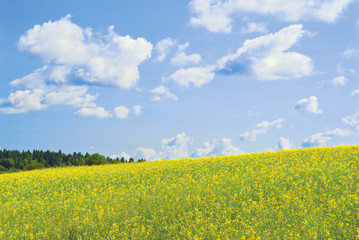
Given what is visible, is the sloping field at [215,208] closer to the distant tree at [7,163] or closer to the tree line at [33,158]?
the tree line at [33,158]

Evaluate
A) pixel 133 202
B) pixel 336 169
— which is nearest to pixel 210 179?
pixel 133 202

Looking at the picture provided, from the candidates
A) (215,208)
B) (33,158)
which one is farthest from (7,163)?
(215,208)

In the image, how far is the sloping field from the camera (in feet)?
34.8

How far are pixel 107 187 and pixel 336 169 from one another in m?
12.3

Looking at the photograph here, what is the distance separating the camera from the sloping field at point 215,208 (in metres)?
10.6

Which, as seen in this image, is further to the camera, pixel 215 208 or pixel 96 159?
pixel 96 159

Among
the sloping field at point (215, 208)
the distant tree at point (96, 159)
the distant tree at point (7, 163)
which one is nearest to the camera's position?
the sloping field at point (215, 208)

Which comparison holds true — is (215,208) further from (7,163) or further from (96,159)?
(7,163)

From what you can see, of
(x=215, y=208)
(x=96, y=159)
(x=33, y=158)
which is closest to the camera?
(x=215, y=208)

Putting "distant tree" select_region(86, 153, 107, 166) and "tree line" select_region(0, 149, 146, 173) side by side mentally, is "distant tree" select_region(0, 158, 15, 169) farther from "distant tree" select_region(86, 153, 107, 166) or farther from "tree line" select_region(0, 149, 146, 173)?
"distant tree" select_region(86, 153, 107, 166)

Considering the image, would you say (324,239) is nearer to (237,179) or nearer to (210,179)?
(237,179)

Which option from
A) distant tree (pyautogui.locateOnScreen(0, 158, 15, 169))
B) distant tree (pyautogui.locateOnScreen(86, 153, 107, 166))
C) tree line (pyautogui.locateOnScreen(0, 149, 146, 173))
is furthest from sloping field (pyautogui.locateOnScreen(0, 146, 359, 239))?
distant tree (pyautogui.locateOnScreen(0, 158, 15, 169))

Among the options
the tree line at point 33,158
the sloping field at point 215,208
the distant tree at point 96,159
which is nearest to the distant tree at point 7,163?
the tree line at point 33,158

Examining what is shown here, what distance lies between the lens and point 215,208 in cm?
1264
